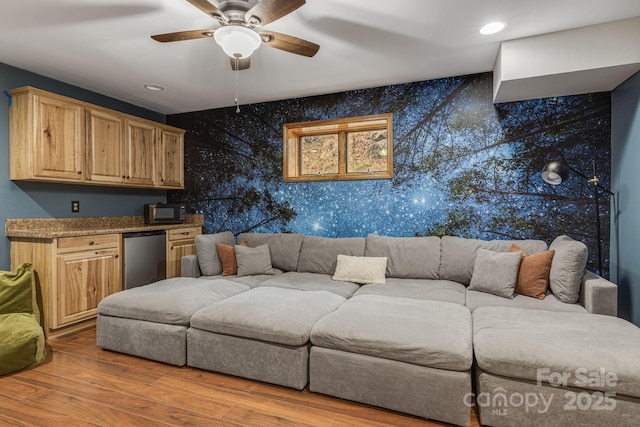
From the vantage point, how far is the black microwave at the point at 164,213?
412 centimetres

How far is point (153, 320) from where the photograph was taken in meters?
2.43

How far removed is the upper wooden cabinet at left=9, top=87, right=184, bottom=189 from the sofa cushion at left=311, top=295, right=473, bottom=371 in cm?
297

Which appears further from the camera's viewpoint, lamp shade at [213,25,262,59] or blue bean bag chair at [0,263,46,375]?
blue bean bag chair at [0,263,46,375]

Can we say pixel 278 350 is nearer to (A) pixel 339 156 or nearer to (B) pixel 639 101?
(A) pixel 339 156

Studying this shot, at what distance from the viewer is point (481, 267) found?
2688mm

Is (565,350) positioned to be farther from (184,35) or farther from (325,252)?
(184,35)

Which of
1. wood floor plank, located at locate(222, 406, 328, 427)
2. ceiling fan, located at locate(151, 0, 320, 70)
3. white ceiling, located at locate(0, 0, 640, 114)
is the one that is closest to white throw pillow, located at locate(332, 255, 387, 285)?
wood floor plank, located at locate(222, 406, 328, 427)

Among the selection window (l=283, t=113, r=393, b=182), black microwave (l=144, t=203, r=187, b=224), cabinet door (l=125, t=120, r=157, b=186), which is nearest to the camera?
window (l=283, t=113, r=393, b=182)

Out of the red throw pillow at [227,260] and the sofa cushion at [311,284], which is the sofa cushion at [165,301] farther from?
the red throw pillow at [227,260]

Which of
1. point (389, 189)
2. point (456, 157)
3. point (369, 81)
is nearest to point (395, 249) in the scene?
point (389, 189)

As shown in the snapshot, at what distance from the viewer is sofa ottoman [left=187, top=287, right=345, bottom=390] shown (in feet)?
6.72

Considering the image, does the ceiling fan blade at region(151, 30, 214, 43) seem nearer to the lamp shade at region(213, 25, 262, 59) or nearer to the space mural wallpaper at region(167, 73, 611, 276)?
the lamp shade at region(213, 25, 262, 59)

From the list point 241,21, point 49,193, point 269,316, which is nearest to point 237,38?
point 241,21

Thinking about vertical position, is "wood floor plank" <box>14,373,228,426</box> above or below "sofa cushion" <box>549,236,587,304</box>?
below
